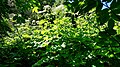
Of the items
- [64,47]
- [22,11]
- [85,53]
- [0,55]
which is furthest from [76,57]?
[0,55]

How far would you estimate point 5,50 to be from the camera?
4.21 metres

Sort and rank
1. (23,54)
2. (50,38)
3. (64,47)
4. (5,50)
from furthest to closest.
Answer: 1. (5,50)
2. (23,54)
3. (50,38)
4. (64,47)

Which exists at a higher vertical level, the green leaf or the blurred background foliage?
the blurred background foliage

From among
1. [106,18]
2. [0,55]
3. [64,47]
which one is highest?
[0,55]

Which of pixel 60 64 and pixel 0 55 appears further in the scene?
pixel 0 55


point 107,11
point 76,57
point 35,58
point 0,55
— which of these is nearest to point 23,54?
point 35,58

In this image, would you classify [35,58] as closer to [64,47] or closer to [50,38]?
[50,38]

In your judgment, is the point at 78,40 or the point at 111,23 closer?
the point at 111,23

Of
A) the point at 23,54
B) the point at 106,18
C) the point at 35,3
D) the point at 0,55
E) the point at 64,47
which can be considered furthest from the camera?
the point at 0,55

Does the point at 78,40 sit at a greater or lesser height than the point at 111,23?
greater

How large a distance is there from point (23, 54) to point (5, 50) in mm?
869

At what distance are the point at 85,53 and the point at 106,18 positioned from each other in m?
1.08

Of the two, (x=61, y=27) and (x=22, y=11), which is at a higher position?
(x=22, y=11)

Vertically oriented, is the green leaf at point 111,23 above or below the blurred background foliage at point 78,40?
below
